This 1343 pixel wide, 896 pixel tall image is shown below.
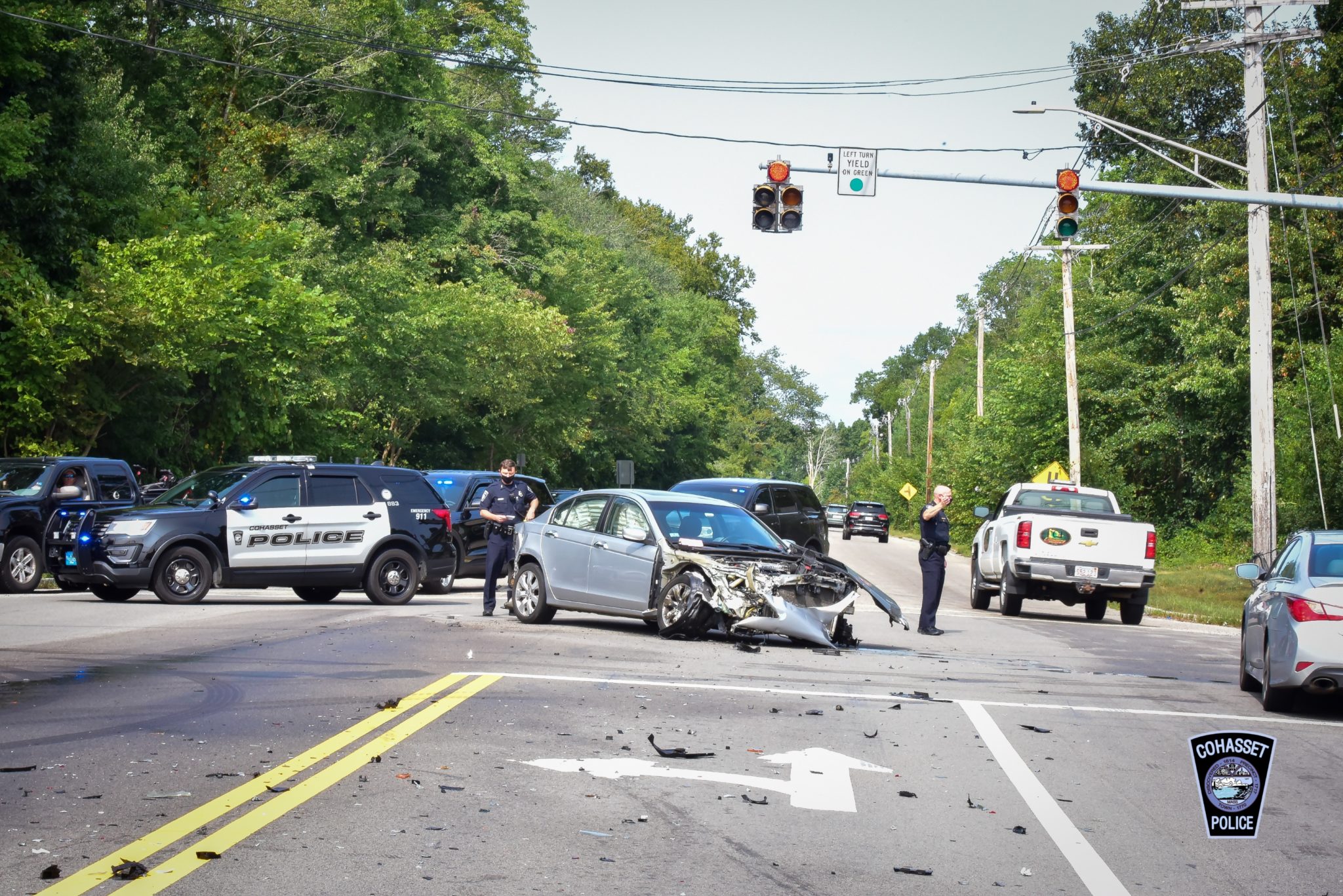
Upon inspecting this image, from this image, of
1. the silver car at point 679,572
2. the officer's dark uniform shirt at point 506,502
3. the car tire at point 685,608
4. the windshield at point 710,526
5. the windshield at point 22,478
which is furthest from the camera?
the windshield at point 22,478

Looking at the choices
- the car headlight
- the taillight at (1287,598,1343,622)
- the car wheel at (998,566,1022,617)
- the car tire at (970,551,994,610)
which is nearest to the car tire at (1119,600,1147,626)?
the car wheel at (998,566,1022,617)

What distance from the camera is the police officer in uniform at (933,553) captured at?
59.6 ft

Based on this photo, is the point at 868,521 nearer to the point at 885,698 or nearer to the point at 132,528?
the point at 132,528

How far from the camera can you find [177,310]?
1139 inches

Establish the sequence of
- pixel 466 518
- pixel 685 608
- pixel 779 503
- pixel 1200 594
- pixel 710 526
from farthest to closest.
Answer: pixel 1200 594, pixel 779 503, pixel 466 518, pixel 710 526, pixel 685 608

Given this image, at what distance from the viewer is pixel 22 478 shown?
21.8m

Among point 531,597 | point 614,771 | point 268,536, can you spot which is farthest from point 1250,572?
point 268,536

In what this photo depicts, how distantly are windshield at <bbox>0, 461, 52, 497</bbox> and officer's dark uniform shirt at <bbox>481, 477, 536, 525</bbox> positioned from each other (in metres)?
7.26

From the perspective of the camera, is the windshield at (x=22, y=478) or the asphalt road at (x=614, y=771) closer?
the asphalt road at (x=614, y=771)

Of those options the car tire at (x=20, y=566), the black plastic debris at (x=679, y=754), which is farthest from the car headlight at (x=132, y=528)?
the black plastic debris at (x=679, y=754)

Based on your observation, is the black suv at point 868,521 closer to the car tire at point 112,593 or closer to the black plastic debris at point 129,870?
the car tire at point 112,593

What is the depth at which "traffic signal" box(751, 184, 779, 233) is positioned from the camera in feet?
66.0

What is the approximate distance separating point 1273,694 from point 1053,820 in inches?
202

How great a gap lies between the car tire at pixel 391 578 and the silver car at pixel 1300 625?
38.3ft
